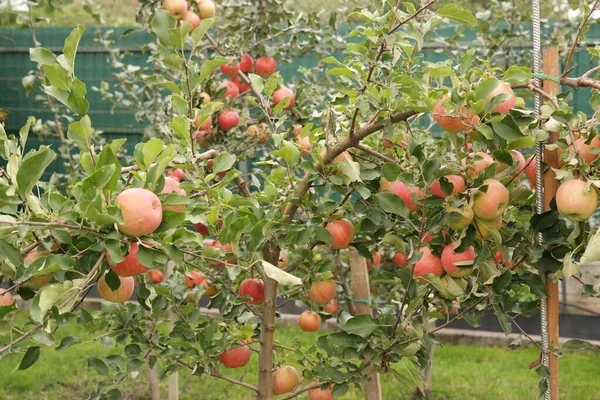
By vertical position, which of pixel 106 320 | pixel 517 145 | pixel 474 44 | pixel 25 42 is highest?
pixel 517 145

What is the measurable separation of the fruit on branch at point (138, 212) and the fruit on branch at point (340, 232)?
56 cm

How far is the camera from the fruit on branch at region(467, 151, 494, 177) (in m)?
1.38

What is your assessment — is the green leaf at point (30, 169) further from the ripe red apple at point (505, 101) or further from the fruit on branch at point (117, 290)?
the ripe red apple at point (505, 101)

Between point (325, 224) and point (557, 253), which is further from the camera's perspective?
point (325, 224)

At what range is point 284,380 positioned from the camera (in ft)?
6.72

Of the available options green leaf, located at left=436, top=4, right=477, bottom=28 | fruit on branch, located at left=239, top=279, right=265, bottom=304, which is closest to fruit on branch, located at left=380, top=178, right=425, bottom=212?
green leaf, located at left=436, top=4, right=477, bottom=28

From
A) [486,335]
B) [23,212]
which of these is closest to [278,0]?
[23,212]

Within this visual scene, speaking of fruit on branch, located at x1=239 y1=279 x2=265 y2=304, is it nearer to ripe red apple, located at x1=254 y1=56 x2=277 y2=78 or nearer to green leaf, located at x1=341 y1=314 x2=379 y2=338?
green leaf, located at x1=341 y1=314 x2=379 y2=338

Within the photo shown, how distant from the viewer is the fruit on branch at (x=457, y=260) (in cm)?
147

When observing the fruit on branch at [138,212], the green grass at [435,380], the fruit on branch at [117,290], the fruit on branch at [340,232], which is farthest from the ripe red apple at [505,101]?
the green grass at [435,380]

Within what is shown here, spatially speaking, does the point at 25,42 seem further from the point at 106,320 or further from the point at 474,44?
the point at 106,320

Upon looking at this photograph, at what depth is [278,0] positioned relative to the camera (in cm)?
302

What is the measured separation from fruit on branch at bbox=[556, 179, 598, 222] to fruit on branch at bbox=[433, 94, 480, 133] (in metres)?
0.20

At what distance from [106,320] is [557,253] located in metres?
1.07
